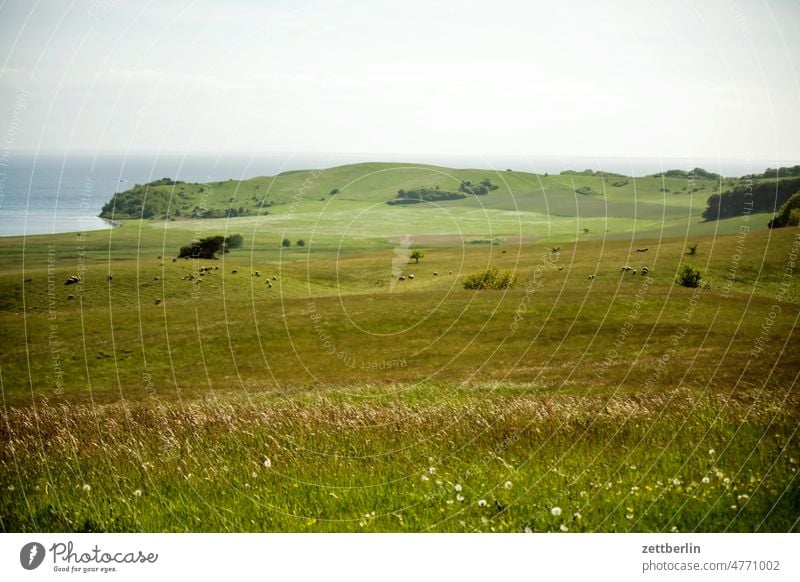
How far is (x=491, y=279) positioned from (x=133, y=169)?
12.8 meters

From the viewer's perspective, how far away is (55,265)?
13.1 m

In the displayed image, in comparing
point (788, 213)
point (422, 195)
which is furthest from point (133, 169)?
point (788, 213)

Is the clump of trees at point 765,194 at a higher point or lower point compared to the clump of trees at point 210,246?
higher

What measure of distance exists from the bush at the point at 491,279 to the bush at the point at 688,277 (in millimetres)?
5571

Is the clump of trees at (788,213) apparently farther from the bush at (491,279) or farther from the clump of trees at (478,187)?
the bush at (491,279)

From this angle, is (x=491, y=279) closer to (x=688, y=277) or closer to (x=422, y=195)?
(x=422, y=195)

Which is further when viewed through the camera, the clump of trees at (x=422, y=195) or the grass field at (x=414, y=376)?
the clump of trees at (x=422, y=195)

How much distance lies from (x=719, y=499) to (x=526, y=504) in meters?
2.74

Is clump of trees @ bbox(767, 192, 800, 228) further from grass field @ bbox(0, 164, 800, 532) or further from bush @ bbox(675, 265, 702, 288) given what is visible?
bush @ bbox(675, 265, 702, 288)

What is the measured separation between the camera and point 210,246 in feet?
68.5

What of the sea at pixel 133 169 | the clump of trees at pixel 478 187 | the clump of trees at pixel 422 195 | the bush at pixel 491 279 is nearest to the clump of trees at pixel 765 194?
the sea at pixel 133 169

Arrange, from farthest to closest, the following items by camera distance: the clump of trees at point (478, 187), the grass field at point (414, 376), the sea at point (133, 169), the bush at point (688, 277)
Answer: the bush at point (688, 277) < the clump of trees at point (478, 187) < the sea at point (133, 169) < the grass field at point (414, 376)

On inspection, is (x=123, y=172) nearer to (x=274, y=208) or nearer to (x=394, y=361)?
(x=274, y=208)

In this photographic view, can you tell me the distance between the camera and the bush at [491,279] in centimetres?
2173
